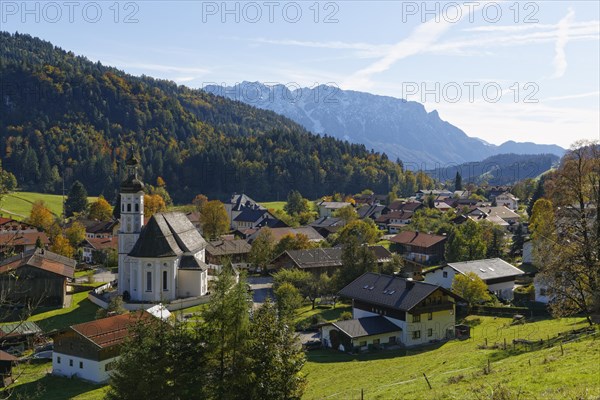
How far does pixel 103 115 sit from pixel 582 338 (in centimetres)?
17720

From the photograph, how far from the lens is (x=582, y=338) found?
83.1ft

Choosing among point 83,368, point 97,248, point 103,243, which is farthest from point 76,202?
point 83,368

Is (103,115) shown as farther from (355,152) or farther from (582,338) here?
(582,338)

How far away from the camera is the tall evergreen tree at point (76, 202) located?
4193 inches

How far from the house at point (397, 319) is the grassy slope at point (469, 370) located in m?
1.49

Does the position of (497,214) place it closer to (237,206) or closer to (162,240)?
(237,206)

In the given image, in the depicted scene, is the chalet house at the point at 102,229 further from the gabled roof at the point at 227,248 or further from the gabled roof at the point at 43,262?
the gabled roof at the point at 43,262

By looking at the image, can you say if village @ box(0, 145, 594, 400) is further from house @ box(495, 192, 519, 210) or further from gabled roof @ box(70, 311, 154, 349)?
house @ box(495, 192, 519, 210)

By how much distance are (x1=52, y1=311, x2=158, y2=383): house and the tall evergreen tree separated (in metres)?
76.5

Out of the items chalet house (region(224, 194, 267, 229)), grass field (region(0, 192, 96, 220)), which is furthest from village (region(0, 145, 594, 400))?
chalet house (region(224, 194, 267, 229))

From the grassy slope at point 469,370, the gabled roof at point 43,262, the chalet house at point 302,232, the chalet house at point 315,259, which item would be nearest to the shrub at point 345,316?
the grassy slope at point 469,370

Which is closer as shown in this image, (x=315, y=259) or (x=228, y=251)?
(x=315, y=259)

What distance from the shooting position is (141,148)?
16862 centimetres

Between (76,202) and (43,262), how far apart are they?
57.9 meters
